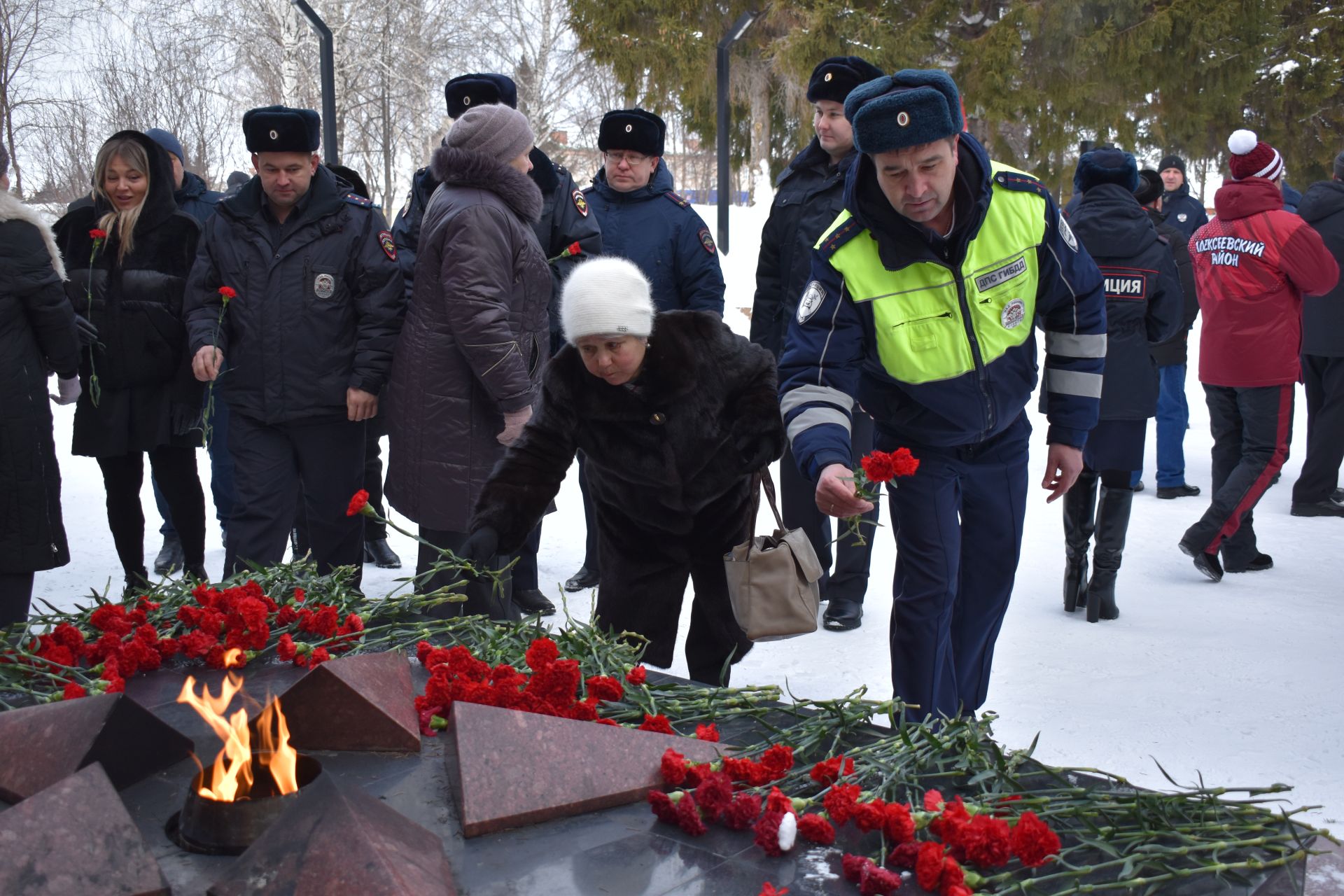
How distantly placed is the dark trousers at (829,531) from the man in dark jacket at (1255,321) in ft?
5.71

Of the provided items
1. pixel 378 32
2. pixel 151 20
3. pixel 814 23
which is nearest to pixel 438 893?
pixel 814 23

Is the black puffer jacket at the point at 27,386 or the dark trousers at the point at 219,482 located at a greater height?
the black puffer jacket at the point at 27,386

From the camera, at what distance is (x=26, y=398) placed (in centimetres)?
427

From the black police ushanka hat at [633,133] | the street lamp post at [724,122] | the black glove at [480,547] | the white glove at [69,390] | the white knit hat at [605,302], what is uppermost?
the street lamp post at [724,122]

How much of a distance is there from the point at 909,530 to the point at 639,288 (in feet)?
3.17

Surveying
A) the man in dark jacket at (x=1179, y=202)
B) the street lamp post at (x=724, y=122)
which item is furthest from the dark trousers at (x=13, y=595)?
the street lamp post at (x=724, y=122)

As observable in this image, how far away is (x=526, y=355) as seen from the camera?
4730 mm

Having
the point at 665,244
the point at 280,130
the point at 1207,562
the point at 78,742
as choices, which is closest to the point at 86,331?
the point at 280,130

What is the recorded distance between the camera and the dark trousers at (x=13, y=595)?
4.32m

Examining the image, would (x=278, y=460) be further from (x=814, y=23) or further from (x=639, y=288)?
(x=814, y=23)

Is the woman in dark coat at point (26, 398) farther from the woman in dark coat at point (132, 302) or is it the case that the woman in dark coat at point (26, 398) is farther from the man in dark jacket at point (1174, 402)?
the man in dark jacket at point (1174, 402)

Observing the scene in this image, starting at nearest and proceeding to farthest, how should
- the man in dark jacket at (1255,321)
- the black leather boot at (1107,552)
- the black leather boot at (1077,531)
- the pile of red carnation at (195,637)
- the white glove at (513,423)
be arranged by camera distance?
the pile of red carnation at (195,637) → the white glove at (513,423) → the black leather boot at (1107,552) → the black leather boot at (1077,531) → the man in dark jacket at (1255,321)

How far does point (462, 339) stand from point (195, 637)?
1.90 metres

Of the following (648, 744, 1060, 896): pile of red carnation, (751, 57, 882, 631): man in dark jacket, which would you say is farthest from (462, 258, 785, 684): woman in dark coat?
(751, 57, 882, 631): man in dark jacket
